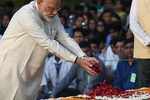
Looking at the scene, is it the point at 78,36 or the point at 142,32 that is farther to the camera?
the point at 78,36

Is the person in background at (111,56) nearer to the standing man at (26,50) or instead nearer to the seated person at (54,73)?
the seated person at (54,73)

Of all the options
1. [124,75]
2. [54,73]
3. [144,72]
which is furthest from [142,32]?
[54,73]

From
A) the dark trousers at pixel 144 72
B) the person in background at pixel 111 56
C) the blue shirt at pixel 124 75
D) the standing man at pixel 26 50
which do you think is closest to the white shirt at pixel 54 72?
the person in background at pixel 111 56

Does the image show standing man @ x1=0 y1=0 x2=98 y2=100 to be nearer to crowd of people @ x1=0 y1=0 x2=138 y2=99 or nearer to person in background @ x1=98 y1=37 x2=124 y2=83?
crowd of people @ x1=0 y1=0 x2=138 y2=99

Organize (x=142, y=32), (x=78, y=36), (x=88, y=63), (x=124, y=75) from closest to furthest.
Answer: (x=88, y=63) → (x=142, y=32) → (x=124, y=75) → (x=78, y=36)

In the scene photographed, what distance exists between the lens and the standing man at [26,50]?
266 inches

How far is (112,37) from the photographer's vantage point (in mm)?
13648

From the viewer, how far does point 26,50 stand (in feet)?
22.5

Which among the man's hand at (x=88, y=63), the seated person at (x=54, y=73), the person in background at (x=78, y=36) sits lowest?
the seated person at (x=54, y=73)

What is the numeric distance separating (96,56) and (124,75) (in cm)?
112

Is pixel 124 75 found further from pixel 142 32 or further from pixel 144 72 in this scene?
pixel 142 32

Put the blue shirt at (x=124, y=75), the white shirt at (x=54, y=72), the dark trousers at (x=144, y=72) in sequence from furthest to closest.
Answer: the white shirt at (x=54, y=72) < the blue shirt at (x=124, y=75) < the dark trousers at (x=144, y=72)

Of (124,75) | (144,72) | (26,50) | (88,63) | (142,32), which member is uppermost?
(142,32)

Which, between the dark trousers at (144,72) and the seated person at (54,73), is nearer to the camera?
the dark trousers at (144,72)
